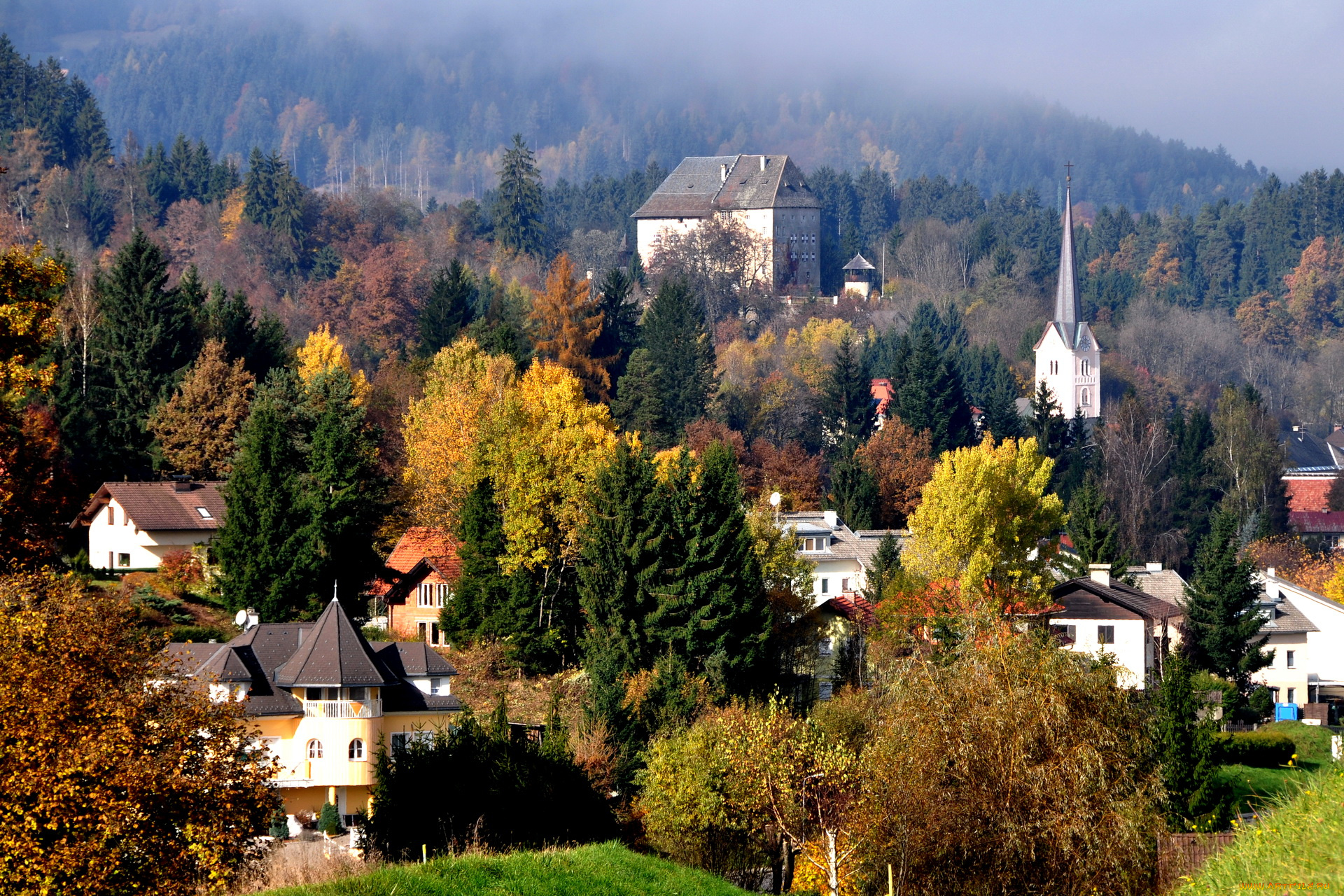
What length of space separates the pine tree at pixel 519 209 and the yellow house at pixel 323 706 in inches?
3650

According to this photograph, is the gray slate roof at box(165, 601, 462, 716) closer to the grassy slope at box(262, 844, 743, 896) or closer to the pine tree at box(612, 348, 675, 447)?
the grassy slope at box(262, 844, 743, 896)

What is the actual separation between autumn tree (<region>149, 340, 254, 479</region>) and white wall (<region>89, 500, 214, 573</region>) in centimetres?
319

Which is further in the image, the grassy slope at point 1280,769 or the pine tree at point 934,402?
the pine tree at point 934,402

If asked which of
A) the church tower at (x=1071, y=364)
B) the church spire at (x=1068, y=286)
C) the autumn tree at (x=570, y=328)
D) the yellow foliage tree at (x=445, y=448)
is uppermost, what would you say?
the church spire at (x=1068, y=286)

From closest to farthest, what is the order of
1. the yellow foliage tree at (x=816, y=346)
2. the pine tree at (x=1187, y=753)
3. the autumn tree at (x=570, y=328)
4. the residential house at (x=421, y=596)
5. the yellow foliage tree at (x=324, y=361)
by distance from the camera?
the pine tree at (x=1187, y=753), the residential house at (x=421, y=596), the yellow foliage tree at (x=324, y=361), the autumn tree at (x=570, y=328), the yellow foliage tree at (x=816, y=346)

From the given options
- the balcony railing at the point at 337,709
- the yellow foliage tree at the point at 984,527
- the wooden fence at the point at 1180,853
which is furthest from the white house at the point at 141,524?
the wooden fence at the point at 1180,853

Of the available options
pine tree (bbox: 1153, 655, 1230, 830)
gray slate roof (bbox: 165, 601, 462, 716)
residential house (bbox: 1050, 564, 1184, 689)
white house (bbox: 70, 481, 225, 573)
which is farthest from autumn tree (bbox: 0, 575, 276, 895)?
residential house (bbox: 1050, 564, 1184, 689)

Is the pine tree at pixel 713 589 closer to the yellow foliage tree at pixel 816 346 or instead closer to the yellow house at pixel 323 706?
the yellow house at pixel 323 706

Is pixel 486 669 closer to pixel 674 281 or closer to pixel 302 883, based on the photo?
pixel 302 883

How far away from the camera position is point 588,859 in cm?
2091

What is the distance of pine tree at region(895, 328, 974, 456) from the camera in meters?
81.6

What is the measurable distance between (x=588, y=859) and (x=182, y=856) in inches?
203

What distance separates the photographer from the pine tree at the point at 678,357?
249 ft

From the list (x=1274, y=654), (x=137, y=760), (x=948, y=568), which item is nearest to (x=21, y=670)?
(x=137, y=760)
